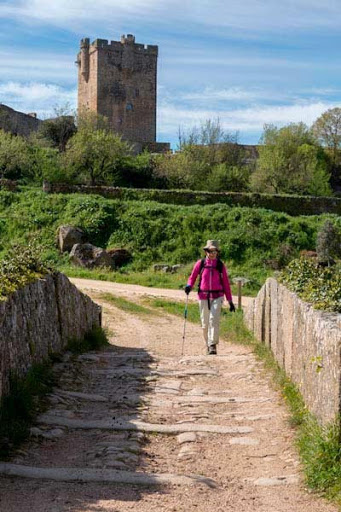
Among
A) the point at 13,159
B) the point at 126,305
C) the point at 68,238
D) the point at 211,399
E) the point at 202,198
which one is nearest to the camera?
the point at 211,399

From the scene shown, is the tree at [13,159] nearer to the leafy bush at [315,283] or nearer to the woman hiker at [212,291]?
the woman hiker at [212,291]

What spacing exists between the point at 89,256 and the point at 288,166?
23.1 m

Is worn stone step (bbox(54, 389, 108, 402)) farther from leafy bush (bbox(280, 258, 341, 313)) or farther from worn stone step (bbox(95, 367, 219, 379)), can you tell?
leafy bush (bbox(280, 258, 341, 313))

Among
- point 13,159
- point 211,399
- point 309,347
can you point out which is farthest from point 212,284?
point 13,159

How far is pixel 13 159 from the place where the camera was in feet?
136

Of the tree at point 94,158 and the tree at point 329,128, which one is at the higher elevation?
the tree at point 329,128

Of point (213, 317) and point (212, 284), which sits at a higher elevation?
point (212, 284)

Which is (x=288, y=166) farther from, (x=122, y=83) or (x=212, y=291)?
(x=212, y=291)

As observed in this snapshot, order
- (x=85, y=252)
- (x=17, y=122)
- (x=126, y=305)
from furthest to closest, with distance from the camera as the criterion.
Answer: (x=17, y=122), (x=85, y=252), (x=126, y=305)

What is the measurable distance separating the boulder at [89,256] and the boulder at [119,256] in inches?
15.5

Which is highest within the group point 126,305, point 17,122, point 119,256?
point 17,122

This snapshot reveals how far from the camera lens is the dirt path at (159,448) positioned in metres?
4.67

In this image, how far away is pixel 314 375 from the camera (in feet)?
20.1

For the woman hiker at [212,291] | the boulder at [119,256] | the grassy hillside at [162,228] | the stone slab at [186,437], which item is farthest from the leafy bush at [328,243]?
the stone slab at [186,437]
